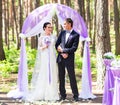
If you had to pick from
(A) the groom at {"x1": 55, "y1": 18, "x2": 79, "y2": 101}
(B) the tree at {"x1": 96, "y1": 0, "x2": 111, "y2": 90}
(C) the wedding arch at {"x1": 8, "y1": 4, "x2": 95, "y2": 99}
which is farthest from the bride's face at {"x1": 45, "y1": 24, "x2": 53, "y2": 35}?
(B) the tree at {"x1": 96, "y1": 0, "x2": 111, "y2": 90}

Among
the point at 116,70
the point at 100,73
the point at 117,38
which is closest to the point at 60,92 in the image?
the point at 100,73

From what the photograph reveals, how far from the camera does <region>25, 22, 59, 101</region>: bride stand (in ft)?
34.0

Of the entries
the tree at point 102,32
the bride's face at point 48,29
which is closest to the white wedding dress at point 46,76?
the bride's face at point 48,29

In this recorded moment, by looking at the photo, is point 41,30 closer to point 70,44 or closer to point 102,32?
point 70,44

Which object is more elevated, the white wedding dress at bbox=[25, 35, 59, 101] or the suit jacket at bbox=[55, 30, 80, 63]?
the suit jacket at bbox=[55, 30, 80, 63]

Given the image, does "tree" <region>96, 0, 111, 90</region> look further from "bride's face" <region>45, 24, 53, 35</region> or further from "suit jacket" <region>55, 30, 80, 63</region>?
"bride's face" <region>45, 24, 53, 35</region>

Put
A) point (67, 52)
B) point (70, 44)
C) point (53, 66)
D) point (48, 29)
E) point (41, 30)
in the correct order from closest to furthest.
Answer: point (67, 52) → point (70, 44) → point (48, 29) → point (53, 66) → point (41, 30)

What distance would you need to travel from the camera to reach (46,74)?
34.5ft

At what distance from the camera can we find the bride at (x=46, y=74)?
Result: 34.0ft

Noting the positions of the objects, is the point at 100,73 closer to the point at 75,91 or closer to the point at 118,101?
the point at 75,91

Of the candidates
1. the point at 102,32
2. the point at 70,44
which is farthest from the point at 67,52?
the point at 102,32

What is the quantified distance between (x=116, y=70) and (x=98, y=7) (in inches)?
181

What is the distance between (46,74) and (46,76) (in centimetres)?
6

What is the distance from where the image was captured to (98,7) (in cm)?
1197
